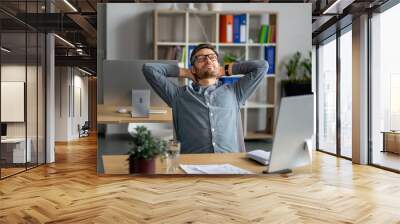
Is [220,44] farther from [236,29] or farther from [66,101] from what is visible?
[66,101]

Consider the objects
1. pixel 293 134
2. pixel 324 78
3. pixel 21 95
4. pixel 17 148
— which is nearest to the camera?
pixel 293 134

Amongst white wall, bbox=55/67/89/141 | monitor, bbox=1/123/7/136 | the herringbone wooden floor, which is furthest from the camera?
white wall, bbox=55/67/89/141

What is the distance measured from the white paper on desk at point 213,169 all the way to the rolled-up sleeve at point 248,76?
375 mm

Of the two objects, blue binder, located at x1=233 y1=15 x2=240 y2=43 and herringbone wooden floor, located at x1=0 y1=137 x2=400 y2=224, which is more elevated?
blue binder, located at x1=233 y1=15 x2=240 y2=43

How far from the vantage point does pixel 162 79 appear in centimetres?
242

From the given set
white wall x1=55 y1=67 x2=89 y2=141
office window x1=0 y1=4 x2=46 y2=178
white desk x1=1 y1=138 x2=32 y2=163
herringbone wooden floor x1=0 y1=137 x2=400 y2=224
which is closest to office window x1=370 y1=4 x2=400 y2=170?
herringbone wooden floor x1=0 y1=137 x2=400 y2=224

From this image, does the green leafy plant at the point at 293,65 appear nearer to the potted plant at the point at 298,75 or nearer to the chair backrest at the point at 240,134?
the potted plant at the point at 298,75

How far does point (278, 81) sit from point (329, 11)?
0.53m

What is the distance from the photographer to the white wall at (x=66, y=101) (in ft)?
43.2

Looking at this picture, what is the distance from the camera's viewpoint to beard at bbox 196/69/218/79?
2.38 metres

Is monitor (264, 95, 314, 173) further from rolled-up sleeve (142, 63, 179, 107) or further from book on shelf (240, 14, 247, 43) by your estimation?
rolled-up sleeve (142, 63, 179, 107)

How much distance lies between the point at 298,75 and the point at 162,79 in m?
0.77

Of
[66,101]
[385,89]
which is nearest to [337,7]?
[385,89]

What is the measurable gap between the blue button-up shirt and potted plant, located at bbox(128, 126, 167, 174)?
0.13 meters
